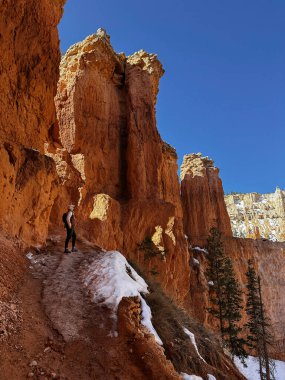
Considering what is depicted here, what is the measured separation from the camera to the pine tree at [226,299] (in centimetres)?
2845

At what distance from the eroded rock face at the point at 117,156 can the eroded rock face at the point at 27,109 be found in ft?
29.9

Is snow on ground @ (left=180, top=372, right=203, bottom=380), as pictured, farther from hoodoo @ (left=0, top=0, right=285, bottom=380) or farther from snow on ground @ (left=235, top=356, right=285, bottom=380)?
snow on ground @ (left=235, top=356, right=285, bottom=380)

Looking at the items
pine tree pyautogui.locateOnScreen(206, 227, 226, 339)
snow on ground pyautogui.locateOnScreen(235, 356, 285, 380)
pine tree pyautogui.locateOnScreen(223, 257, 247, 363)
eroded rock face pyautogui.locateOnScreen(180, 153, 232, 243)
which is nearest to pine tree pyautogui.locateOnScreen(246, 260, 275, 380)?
pine tree pyautogui.locateOnScreen(223, 257, 247, 363)

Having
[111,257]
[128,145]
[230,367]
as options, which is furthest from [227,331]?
[111,257]

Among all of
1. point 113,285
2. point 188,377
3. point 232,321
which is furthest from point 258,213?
point 188,377

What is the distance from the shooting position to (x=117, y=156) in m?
28.6

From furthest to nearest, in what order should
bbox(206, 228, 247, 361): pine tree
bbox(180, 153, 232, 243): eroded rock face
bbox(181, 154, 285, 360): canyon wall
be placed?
bbox(180, 153, 232, 243): eroded rock face → bbox(181, 154, 285, 360): canyon wall → bbox(206, 228, 247, 361): pine tree

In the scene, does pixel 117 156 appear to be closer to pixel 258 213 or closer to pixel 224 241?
pixel 224 241

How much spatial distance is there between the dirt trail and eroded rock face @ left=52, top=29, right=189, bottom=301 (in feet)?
47.7

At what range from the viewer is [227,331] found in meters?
28.5

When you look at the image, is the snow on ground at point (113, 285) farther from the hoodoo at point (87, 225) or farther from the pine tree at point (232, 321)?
the pine tree at point (232, 321)

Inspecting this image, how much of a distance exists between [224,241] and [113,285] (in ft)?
144

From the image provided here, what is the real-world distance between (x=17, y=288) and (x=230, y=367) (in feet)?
20.4

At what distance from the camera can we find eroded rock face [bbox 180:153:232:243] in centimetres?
5081
